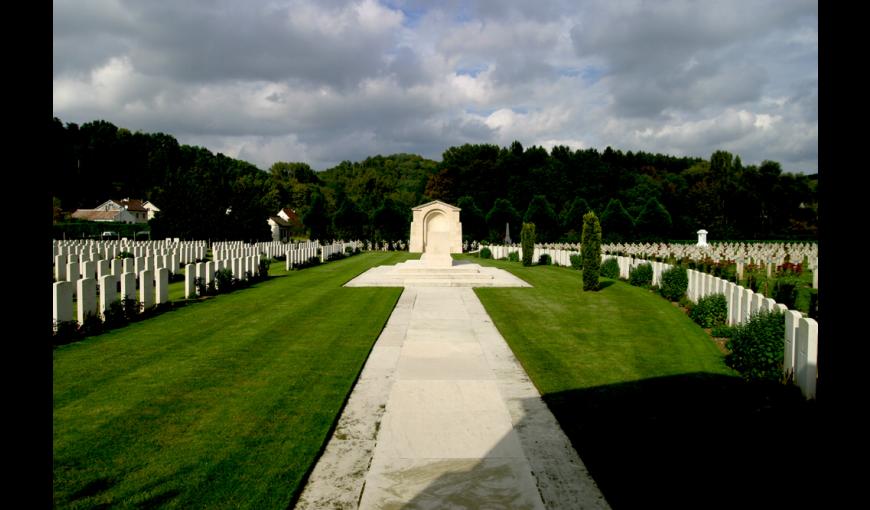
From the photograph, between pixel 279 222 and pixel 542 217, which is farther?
pixel 279 222

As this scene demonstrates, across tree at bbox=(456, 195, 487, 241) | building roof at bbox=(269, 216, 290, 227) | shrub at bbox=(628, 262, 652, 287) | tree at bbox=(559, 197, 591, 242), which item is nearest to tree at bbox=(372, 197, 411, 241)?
tree at bbox=(456, 195, 487, 241)

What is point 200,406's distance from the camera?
6539 mm

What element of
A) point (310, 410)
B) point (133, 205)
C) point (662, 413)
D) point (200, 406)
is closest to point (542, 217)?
point (662, 413)

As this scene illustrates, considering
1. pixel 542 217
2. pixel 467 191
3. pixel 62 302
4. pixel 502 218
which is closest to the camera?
pixel 62 302

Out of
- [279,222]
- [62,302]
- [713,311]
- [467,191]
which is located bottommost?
[713,311]

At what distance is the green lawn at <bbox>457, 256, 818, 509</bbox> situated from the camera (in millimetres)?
4605

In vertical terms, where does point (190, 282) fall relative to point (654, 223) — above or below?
below

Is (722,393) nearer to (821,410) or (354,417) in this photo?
(354,417)

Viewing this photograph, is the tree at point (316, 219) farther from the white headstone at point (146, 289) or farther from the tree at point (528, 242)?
the white headstone at point (146, 289)

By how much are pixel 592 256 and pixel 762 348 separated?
9.76m

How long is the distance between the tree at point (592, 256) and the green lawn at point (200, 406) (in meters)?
7.98

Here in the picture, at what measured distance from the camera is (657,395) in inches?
279

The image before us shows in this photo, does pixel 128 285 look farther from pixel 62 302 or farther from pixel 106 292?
pixel 62 302
